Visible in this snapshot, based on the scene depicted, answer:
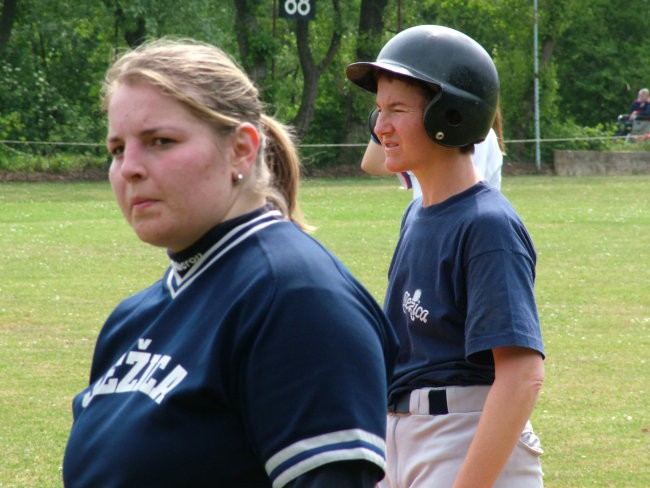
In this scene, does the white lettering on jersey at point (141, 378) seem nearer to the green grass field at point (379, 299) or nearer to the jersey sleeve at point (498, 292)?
the jersey sleeve at point (498, 292)

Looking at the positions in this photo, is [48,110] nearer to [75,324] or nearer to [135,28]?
[135,28]

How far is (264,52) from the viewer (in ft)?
121

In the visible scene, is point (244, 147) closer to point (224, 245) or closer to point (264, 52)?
point (224, 245)

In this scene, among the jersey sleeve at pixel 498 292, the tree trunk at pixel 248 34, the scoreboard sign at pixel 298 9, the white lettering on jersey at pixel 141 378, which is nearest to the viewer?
the white lettering on jersey at pixel 141 378

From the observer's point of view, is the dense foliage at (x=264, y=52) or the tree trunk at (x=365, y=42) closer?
the dense foliage at (x=264, y=52)

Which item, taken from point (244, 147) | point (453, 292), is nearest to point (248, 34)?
point (453, 292)

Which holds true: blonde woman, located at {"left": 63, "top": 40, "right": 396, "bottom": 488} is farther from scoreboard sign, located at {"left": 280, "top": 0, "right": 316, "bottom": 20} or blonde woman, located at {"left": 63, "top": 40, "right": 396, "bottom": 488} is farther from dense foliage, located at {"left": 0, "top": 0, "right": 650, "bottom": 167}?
dense foliage, located at {"left": 0, "top": 0, "right": 650, "bottom": 167}

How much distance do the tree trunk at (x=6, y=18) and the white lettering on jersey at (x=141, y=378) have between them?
3451 cm

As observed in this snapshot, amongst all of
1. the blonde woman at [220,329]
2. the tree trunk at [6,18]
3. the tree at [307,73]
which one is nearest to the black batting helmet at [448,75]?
the blonde woman at [220,329]

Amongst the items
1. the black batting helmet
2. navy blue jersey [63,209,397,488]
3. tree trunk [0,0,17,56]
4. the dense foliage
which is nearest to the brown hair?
navy blue jersey [63,209,397,488]

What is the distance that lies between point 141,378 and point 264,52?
35506 millimetres

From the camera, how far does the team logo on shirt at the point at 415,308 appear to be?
2.96 m

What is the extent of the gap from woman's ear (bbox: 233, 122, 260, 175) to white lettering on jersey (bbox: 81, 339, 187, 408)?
357 millimetres

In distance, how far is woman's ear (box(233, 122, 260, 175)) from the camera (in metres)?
2.14
